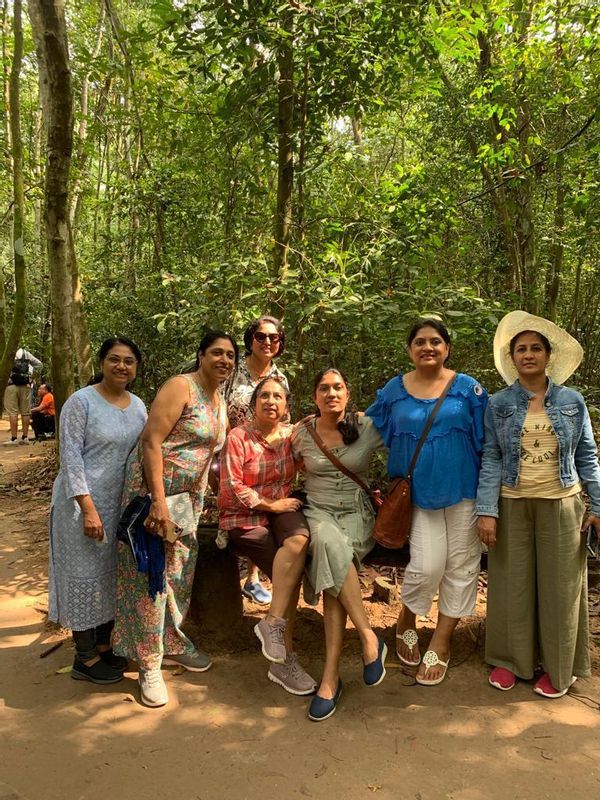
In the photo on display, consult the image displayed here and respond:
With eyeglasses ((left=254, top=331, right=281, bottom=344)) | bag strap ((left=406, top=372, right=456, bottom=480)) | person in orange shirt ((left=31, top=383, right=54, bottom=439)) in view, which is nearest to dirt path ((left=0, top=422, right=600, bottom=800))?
bag strap ((left=406, top=372, right=456, bottom=480))

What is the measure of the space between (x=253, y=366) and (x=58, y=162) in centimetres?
208

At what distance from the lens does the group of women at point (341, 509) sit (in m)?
3.05

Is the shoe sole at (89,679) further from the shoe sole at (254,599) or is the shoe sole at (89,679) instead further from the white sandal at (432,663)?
the white sandal at (432,663)

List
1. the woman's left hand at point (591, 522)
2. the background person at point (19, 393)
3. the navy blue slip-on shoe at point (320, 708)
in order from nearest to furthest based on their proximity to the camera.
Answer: the navy blue slip-on shoe at point (320, 708), the woman's left hand at point (591, 522), the background person at point (19, 393)

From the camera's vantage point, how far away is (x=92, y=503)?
10.0 feet

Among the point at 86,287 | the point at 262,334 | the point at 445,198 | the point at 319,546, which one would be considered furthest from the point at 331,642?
the point at 86,287

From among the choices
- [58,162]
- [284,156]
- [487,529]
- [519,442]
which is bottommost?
[487,529]

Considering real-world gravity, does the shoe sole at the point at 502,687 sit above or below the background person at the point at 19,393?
below

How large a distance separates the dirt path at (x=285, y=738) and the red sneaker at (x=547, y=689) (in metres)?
0.04

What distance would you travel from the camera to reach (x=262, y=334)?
12.1ft

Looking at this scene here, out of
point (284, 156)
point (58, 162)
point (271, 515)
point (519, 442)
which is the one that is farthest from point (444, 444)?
point (58, 162)

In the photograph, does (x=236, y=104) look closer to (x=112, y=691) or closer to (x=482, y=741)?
(x=112, y=691)

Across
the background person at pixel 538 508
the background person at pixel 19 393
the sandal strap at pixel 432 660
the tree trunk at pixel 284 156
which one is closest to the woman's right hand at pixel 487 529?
the background person at pixel 538 508

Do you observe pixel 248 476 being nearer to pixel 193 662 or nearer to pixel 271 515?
pixel 271 515
